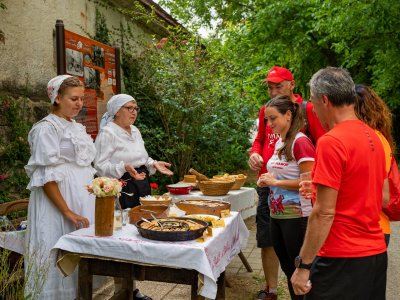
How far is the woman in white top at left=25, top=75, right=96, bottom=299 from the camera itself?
3.22 metres

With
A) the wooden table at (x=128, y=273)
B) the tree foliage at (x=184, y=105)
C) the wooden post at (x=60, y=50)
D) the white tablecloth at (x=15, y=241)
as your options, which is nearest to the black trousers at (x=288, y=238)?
the wooden table at (x=128, y=273)

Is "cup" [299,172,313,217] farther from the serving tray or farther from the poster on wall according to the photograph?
the poster on wall

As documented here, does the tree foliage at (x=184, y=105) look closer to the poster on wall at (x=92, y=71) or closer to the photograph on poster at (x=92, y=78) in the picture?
the poster on wall at (x=92, y=71)

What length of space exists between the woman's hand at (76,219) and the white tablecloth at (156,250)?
7.6 inches

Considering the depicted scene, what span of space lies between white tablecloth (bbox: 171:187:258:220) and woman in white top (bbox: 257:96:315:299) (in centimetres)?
125

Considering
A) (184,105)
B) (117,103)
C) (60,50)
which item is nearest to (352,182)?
(117,103)

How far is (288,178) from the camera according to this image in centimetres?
325

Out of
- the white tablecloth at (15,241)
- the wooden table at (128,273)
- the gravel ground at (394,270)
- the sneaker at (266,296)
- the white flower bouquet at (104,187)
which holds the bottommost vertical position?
the gravel ground at (394,270)

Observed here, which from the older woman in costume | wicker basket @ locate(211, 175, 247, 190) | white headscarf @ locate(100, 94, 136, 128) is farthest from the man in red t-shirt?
wicker basket @ locate(211, 175, 247, 190)

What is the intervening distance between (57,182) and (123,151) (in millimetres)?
763

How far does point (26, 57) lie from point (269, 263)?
346cm

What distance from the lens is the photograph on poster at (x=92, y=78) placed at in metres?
5.40

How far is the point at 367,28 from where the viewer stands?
9.97 meters

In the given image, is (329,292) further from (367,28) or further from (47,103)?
(367,28)
